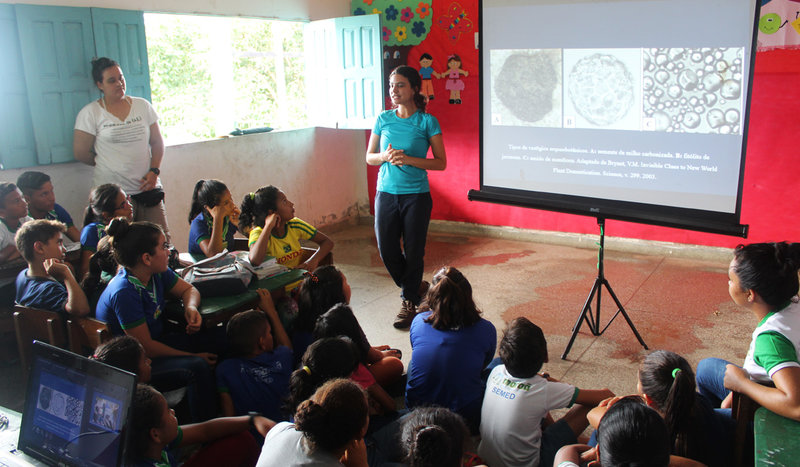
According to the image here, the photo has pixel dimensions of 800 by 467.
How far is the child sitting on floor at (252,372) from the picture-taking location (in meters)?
2.48

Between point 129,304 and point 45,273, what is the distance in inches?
25.7

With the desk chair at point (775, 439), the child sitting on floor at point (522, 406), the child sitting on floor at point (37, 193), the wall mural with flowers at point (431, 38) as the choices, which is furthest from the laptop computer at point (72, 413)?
the wall mural with flowers at point (431, 38)

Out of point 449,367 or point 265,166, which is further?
point 265,166

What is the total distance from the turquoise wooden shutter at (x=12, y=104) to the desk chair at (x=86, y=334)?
5.46ft

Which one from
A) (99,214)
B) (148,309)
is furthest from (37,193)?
(148,309)

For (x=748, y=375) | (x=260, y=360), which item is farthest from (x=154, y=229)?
(x=748, y=375)

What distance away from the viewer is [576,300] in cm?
434

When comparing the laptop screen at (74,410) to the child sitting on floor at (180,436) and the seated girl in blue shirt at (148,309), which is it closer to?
the child sitting on floor at (180,436)

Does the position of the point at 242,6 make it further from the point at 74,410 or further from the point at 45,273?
the point at 74,410

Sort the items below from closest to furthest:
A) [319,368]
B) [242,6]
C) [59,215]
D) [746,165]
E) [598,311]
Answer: [319,368]
[598,311]
[59,215]
[746,165]
[242,6]

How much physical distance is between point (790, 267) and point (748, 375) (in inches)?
14.8

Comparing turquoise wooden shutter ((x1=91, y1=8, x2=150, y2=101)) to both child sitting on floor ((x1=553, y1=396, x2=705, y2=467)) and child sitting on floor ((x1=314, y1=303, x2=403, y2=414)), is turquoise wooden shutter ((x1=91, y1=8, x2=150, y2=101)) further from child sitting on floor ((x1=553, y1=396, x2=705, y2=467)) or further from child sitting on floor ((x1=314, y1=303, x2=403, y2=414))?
child sitting on floor ((x1=553, y1=396, x2=705, y2=467))

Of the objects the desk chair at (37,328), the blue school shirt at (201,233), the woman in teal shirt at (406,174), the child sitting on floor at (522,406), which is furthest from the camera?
the woman in teal shirt at (406,174)

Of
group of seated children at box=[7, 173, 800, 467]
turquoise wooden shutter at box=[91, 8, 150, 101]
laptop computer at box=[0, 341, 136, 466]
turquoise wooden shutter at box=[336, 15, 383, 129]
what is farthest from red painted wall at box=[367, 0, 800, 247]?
laptop computer at box=[0, 341, 136, 466]
